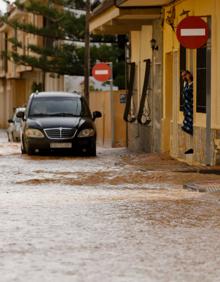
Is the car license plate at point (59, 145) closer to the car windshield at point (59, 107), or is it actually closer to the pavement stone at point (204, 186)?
the car windshield at point (59, 107)

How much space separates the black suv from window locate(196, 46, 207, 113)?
5091mm

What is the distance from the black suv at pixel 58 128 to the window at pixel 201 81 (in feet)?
16.7

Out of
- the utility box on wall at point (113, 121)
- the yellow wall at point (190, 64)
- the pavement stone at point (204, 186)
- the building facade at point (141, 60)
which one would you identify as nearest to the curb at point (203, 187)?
the pavement stone at point (204, 186)

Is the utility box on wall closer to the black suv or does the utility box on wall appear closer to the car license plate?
the black suv

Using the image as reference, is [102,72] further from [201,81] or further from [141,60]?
[201,81]

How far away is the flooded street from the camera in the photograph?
29.5 ft

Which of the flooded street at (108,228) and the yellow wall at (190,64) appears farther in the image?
the yellow wall at (190,64)

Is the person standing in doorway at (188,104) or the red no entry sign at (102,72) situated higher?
the red no entry sign at (102,72)

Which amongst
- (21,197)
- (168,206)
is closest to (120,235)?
(168,206)

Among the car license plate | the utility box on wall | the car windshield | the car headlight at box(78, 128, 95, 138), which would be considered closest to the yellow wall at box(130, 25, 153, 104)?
the car windshield

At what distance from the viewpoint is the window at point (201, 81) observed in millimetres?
22500

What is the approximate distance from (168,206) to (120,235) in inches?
118

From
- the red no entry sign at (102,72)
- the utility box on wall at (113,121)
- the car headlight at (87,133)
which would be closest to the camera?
the car headlight at (87,133)

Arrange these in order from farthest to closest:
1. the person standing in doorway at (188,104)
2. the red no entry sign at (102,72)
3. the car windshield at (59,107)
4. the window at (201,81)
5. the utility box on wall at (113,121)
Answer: the utility box on wall at (113,121)
the red no entry sign at (102,72)
the car windshield at (59,107)
the person standing in doorway at (188,104)
the window at (201,81)
